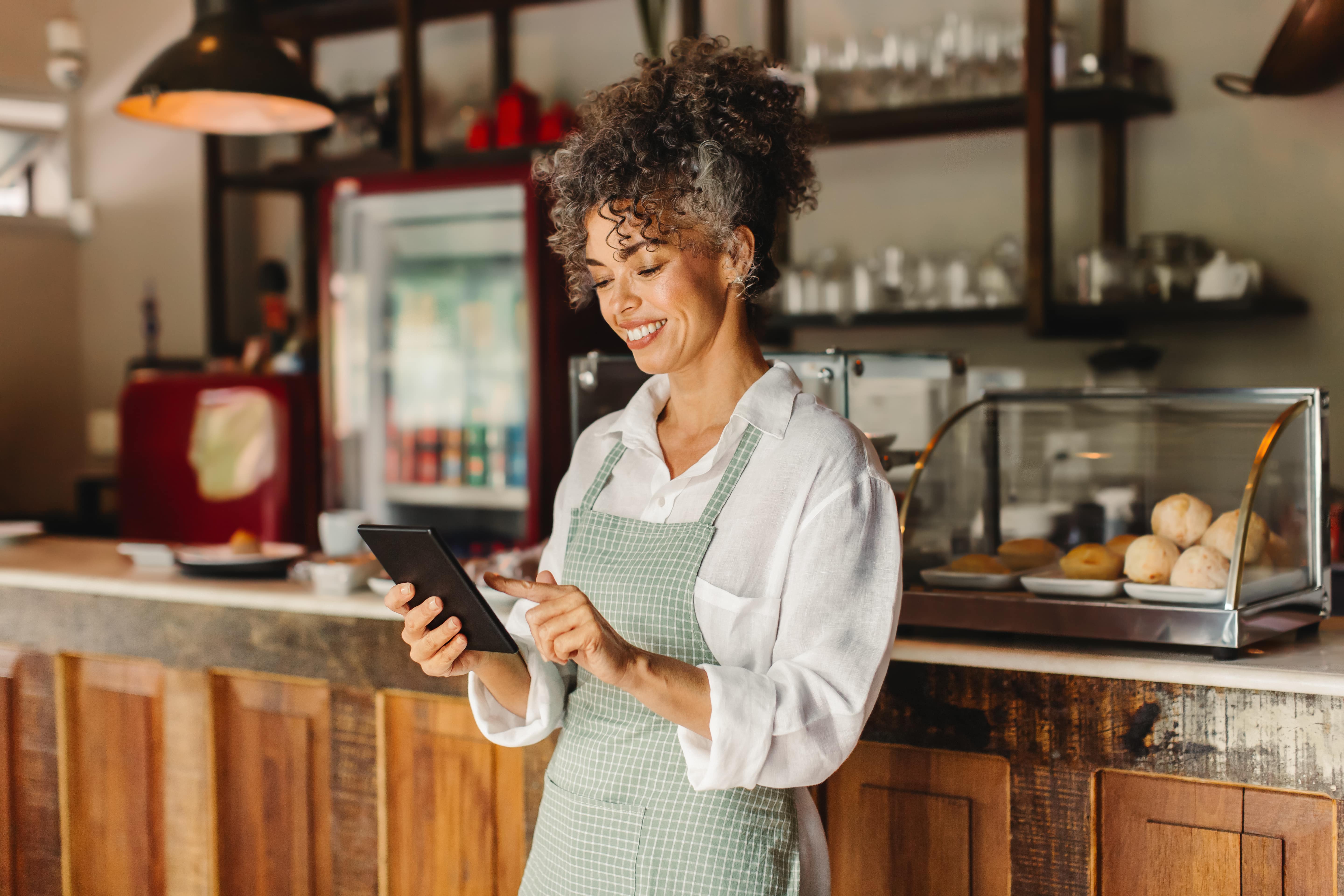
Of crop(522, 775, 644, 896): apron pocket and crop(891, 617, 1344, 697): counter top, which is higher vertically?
crop(891, 617, 1344, 697): counter top

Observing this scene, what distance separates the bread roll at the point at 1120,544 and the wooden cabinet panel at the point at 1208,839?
0.35 m

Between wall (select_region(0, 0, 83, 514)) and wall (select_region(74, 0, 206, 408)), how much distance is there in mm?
90

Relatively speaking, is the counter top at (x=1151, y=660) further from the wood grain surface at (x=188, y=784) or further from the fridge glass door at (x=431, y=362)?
the fridge glass door at (x=431, y=362)

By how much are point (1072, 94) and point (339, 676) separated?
2.52 m

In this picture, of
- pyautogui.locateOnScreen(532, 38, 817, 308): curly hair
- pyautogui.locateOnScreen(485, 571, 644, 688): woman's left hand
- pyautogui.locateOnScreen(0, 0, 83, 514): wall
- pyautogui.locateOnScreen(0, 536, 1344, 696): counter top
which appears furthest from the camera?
pyautogui.locateOnScreen(0, 0, 83, 514): wall

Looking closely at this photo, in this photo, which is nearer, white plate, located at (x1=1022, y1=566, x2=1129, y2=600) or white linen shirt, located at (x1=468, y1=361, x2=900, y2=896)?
white linen shirt, located at (x1=468, y1=361, x2=900, y2=896)

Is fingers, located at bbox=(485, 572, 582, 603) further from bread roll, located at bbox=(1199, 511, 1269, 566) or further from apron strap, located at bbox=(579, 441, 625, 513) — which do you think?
bread roll, located at bbox=(1199, 511, 1269, 566)

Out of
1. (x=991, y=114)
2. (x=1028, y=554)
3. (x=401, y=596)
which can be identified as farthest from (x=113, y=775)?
(x=991, y=114)

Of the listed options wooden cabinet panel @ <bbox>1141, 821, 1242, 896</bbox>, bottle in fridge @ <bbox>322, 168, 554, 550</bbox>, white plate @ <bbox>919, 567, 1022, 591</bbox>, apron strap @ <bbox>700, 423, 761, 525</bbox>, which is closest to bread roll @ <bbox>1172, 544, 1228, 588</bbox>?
white plate @ <bbox>919, 567, 1022, 591</bbox>

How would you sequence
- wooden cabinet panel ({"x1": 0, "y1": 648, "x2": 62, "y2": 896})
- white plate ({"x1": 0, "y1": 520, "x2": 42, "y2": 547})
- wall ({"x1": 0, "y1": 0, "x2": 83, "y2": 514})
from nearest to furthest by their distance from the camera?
wooden cabinet panel ({"x1": 0, "y1": 648, "x2": 62, "y2": 896}), white plate ({"x1": 0, "y1": 520, "x2": 42, "y2": 547}), wall ({"x1": 0, "y1": 0, "x2": 83, "y2": 514})

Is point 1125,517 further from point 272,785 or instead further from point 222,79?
point 222,79

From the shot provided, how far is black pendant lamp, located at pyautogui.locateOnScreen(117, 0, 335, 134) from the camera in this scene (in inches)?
103

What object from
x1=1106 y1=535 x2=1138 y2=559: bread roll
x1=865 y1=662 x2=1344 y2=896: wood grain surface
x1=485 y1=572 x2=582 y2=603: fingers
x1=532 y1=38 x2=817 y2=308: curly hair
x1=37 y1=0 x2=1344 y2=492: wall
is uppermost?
x1=37 y1=0 x2=1344 y2=492: wall

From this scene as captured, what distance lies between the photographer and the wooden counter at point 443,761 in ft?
5.30
